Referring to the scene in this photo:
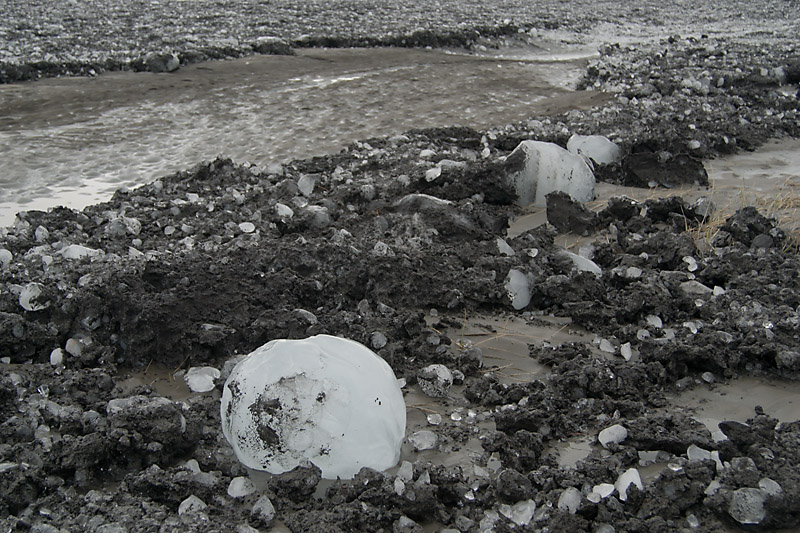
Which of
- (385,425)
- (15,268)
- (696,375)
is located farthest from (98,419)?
(696,375)

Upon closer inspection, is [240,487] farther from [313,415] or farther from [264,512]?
[313,415]

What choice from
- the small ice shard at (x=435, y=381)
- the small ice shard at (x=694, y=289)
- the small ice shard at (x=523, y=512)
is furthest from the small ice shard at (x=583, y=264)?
the small ice shard at (x=523, y=512)

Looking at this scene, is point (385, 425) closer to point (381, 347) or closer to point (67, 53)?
point (381, 347)

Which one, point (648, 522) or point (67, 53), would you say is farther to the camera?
point (67, 53)

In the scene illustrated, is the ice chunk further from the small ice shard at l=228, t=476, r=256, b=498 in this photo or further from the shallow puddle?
the small ice shard at l=228, t=476, r=256, b=498

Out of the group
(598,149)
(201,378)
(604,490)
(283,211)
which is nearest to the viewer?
(604,490)

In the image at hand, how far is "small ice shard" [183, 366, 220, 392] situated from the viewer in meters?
2.61

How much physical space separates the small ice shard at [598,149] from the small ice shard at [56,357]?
347 centimetres

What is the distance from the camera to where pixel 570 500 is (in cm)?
193

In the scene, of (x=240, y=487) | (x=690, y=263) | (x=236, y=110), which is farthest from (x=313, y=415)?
(x=236, y=110)

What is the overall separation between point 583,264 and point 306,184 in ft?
5.87

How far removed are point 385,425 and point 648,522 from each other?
770mm

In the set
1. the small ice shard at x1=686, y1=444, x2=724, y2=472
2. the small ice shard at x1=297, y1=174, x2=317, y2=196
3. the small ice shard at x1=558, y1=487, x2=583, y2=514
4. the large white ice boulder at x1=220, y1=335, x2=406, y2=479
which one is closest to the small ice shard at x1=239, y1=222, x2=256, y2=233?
the small ice shard at x1=297, y1=174, x2=317, y2=196

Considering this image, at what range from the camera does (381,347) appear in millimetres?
2750
